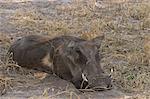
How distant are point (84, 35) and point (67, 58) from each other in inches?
74.0

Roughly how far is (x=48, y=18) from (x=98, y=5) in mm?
1779

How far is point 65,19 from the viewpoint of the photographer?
8.70 m

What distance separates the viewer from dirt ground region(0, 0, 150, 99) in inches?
Result: 199

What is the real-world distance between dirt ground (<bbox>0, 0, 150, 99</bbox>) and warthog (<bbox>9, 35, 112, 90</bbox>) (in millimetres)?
103

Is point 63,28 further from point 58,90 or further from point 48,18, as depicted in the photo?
point 58,90

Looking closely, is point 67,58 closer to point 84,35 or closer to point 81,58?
point 81,58

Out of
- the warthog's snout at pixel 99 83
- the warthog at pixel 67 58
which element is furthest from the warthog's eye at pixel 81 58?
the warthog's snout at pixel 99 83

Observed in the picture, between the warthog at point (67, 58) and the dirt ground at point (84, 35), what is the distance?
0.10 metres

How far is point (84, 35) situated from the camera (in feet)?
23.1

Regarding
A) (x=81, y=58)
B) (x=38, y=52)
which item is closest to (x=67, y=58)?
(x=81, y=58)

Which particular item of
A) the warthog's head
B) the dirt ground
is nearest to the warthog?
the warthog's head

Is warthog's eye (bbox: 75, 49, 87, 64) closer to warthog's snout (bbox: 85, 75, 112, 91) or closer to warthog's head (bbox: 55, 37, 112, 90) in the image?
warthog's head (bbox: 55, 37, 112, 90)

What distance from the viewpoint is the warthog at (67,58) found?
4.89m

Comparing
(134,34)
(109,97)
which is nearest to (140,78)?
(109,97)
